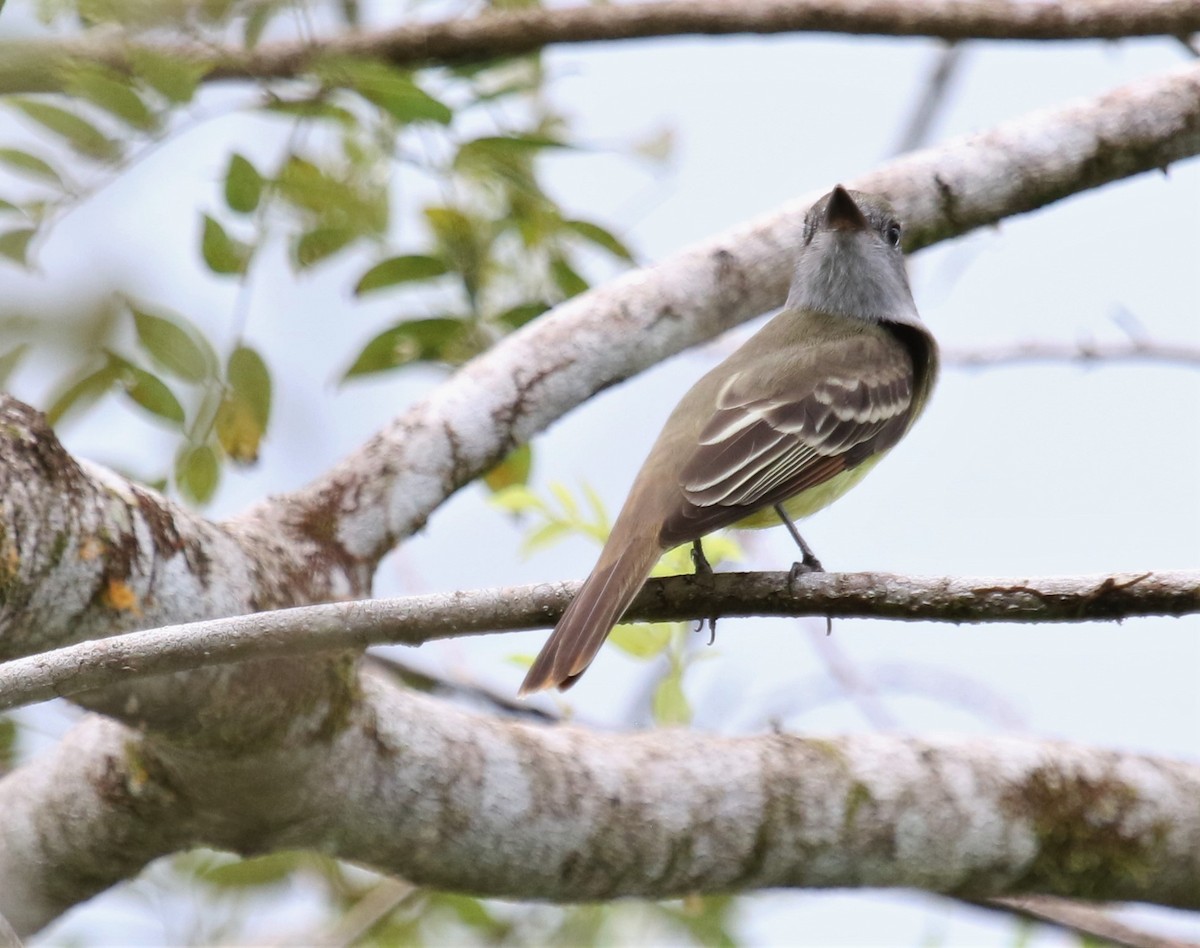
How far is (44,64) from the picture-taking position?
2.70 meters

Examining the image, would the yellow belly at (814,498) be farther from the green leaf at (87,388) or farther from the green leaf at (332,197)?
the green leaf at (87,388)

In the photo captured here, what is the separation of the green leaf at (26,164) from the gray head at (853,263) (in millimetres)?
2166

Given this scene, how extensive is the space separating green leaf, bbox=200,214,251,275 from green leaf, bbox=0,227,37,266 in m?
0.40

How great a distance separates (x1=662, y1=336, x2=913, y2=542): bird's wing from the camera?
353cm

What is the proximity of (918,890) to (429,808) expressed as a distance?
143cm

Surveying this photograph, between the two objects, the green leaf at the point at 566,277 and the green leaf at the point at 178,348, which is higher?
Result: the green leaf at the point at 566,277

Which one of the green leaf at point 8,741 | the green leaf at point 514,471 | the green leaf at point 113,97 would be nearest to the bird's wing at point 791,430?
the green leaf at point 514,471

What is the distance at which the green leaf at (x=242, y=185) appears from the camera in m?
3.38

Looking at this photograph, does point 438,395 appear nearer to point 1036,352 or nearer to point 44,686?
point 44,686

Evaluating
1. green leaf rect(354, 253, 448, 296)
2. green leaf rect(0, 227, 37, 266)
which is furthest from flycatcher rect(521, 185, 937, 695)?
green leaf rect(0, 227, 37, 266)

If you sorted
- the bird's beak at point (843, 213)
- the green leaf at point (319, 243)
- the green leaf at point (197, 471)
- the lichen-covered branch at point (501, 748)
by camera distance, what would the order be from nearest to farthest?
the lichen-covered branch at point (501, 748) → the green leaf at point (197, 471) → the green leaf at point (319, 243) → the bird's beak at point (843, 213)

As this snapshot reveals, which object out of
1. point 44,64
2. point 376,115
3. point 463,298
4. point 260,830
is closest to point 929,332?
point 463,298

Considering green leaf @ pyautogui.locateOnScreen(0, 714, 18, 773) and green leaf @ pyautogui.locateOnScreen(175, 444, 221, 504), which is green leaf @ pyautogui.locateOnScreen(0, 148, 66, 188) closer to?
green leaf @ pyautogui.locateOnScreen(175, 444, 221, 504)

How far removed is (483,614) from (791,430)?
1.47m
